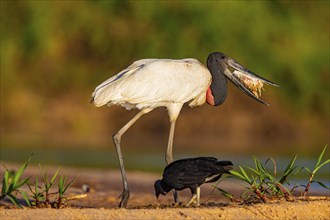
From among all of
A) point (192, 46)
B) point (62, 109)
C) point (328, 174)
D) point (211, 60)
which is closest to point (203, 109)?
point (192, 46)

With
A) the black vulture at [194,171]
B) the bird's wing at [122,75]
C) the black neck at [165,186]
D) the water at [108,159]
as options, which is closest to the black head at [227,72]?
the bird's wing at [122,75]

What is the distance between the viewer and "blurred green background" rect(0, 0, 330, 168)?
22125 millimetres

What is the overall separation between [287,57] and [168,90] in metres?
13.9

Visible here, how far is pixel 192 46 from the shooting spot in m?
23.0

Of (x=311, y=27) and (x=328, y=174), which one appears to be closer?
(x=328, y=174)

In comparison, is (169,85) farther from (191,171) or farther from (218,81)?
(191,171)

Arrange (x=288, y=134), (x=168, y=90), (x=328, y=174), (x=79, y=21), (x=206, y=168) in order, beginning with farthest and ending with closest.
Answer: (x=79, y=21), (x=288, y=134), (x=328, y=174), (x=168, y=90), (x=206, y=168)

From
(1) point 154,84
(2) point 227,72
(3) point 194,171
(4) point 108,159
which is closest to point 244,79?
(2) point 227,72

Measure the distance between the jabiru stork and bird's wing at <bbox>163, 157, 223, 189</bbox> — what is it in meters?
0.82

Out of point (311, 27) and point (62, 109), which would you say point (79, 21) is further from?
point (311, 27)

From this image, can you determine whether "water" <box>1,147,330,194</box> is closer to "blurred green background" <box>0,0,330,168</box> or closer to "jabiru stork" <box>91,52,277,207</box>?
"blurred green background" <box>0,0,330,168</box>

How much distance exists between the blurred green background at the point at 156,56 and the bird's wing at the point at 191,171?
38.8 ft

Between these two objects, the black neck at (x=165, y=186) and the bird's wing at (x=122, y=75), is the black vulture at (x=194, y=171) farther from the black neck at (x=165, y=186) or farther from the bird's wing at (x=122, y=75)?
the bird's wing at (x=122, y=75)

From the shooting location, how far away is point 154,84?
9312 millimetres
